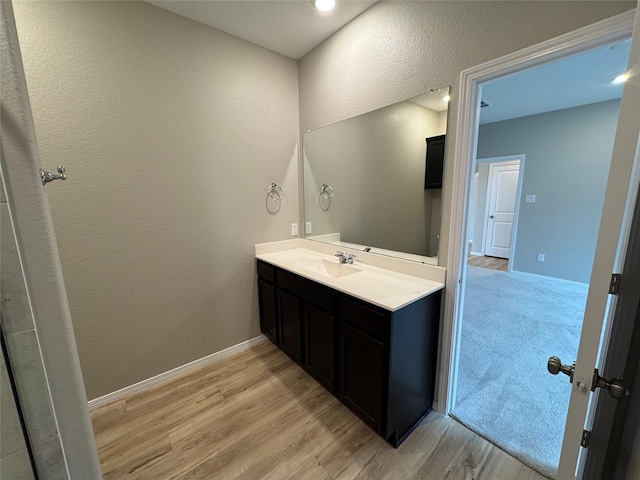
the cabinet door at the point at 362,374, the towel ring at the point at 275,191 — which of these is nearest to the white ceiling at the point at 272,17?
the towel ring at the point at 275,191

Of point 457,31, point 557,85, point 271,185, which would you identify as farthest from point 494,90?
point 271,185

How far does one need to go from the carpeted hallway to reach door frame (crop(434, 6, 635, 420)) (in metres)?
0.28

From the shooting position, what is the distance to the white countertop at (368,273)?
1.46 m

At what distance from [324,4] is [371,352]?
2219mm

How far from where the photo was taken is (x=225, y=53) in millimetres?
2080

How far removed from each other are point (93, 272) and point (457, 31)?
8.67ft

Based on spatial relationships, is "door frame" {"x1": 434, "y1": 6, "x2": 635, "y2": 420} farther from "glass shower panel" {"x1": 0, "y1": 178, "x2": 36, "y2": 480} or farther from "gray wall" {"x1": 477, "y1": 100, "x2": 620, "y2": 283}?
"gray wall" {"x1": 477, "y1": 100, "x2": 620, "y2": 283}

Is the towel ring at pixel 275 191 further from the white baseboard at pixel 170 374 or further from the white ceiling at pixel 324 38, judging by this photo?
the white baseboard at pixel 170 374

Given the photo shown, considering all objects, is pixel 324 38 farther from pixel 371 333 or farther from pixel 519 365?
pixel 519 365

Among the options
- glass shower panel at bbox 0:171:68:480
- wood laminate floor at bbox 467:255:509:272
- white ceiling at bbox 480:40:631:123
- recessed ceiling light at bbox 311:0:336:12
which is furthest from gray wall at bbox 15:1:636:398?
wood laminate floor at bbox 467:255:509:272

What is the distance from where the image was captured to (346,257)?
219 centimetres

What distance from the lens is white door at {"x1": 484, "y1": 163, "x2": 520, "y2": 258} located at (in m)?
5.67

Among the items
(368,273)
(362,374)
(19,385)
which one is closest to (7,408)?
(19,385)

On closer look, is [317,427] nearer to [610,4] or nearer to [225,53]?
[610,4]
